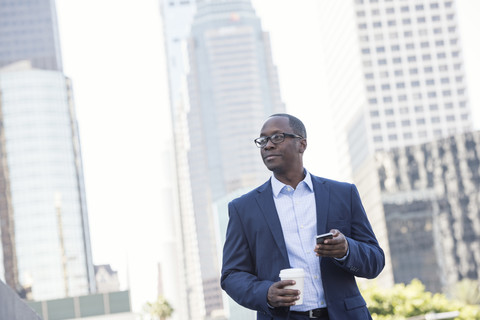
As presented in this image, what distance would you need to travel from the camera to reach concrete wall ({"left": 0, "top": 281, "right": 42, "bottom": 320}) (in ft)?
11.4

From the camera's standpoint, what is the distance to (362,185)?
355 feet

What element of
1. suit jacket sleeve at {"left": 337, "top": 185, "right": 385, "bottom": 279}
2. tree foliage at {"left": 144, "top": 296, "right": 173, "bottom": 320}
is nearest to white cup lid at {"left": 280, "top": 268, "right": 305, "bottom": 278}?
suit jacket sleeve at {"left": 337, "top": 185, "right": 385, "bottom": 279}

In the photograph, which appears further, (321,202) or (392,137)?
(392,137)

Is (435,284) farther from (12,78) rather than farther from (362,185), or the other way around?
(12,78)

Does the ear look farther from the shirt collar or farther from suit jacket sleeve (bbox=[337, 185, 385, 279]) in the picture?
suit jacket sleeve (bbox=[337, 185, 385, 279])

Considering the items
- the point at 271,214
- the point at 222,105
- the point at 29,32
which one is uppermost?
the point at 29,32

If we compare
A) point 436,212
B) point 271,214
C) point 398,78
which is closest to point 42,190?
point 436,212

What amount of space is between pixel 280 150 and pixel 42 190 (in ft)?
397

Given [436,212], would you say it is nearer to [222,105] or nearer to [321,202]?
[222,105]

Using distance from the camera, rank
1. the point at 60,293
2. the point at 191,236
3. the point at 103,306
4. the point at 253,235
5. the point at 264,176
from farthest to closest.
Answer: the point at 191,236 → the point at 264,176 → the point at 60,293 → the point at 103,306 → the point at 253,235

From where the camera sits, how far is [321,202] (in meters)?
3.35

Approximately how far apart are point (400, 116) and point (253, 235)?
139244 millimetres

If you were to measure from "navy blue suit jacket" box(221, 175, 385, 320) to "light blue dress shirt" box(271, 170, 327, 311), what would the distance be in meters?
0.03

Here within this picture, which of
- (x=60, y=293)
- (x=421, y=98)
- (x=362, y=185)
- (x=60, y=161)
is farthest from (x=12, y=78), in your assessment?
(x=421, y=98)
